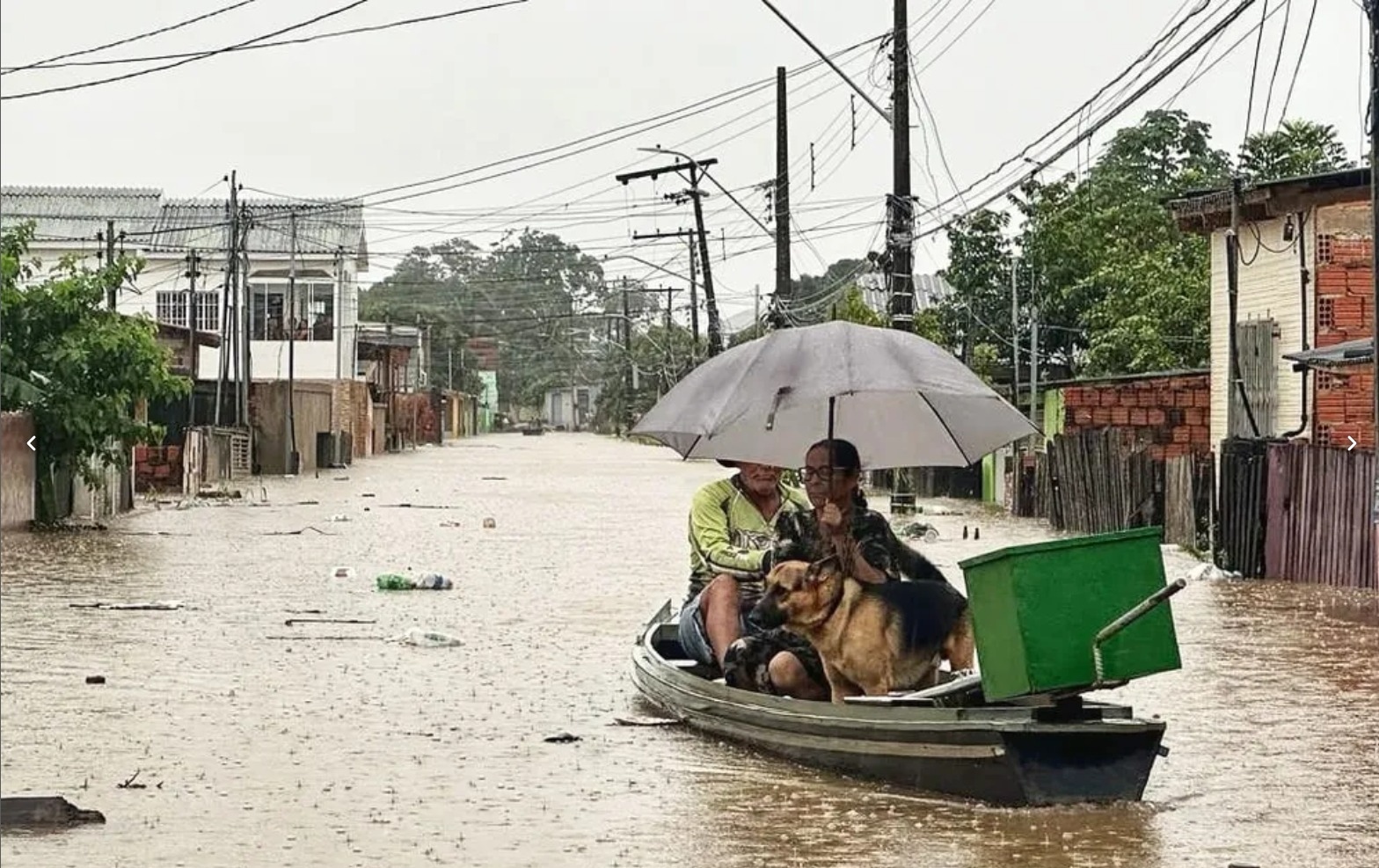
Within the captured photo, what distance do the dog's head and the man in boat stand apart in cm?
93

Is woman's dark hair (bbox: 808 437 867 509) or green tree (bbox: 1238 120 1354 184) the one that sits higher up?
green tree (bbox: 1238 120 1354 184)

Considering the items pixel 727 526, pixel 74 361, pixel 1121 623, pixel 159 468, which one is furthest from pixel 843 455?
pixel 159 468

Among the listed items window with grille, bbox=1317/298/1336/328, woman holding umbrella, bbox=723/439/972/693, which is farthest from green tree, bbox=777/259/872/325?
woman holding umbrella, bbox=723/439/972/693

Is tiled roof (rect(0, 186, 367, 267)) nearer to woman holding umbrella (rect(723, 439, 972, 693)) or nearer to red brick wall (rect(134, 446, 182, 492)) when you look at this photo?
red brick wall (rect(134, 446, 182, 492))

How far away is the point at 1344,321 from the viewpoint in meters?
26.7

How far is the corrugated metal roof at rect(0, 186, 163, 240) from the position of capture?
222 feet

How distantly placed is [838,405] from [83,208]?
6276cm

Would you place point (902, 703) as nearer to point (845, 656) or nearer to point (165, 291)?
point (845, 656)

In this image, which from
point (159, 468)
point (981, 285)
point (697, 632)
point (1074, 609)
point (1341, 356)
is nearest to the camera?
point (1074, 609)

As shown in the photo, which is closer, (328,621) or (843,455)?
(843,455)

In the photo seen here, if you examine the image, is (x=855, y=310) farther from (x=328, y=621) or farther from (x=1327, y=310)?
(x=328, y=621)

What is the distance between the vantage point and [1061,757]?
8.88 metres

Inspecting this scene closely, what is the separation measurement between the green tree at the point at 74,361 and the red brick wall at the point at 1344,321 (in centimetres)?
1484

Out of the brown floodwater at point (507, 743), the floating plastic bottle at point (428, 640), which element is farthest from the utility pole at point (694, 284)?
the floating plastic bottle at point (428, 640)
